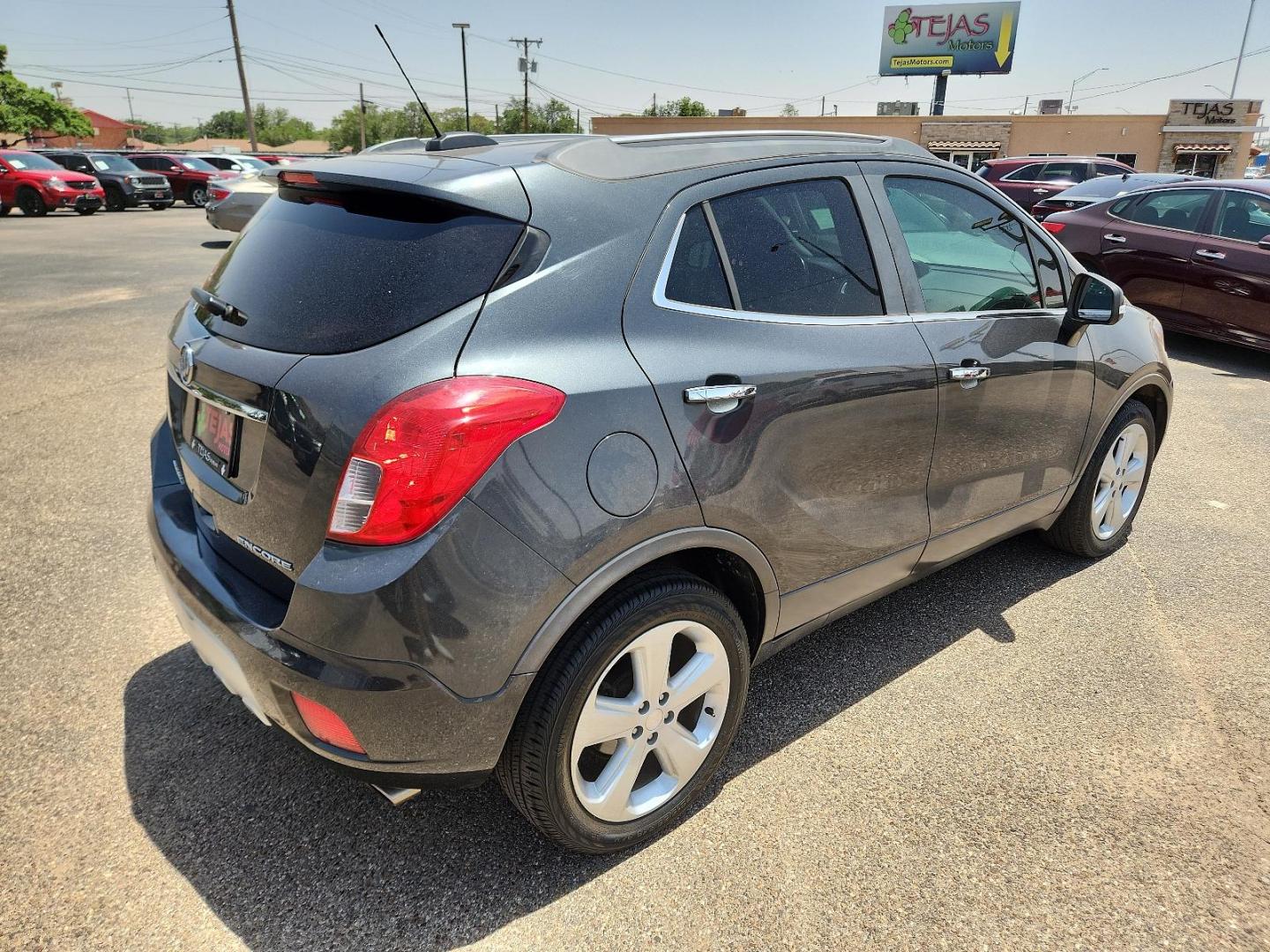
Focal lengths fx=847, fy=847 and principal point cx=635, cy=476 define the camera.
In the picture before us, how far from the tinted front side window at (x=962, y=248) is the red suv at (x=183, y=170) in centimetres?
3184

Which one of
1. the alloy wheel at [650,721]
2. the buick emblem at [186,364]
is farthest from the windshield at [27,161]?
the alloy wheel at [650,721]

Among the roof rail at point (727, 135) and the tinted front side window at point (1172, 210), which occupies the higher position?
the roof rail at point (727, 135)

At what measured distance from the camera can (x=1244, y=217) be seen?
7613mm

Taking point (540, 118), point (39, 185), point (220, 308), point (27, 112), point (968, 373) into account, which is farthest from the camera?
point (540, 118)

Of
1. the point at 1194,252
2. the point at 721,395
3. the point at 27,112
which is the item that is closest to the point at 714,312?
the point at 721,395

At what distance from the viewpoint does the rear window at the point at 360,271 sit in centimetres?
187

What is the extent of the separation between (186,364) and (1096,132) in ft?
166

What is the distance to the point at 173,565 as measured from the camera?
224 centimetres

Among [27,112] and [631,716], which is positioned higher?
[27,112]

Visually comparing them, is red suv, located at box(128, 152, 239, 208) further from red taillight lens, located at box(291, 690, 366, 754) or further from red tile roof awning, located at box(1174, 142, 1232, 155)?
red tile roof awning, located at box(1174, 142, 1232, 155)

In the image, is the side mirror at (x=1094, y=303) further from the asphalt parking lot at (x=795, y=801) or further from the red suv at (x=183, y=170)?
the red suv at (x=183, y=170)

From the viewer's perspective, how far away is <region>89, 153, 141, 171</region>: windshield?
88.1 feet

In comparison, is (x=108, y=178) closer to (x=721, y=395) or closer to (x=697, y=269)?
(x=697, y=269)

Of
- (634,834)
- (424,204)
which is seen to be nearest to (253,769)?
(634,834)
